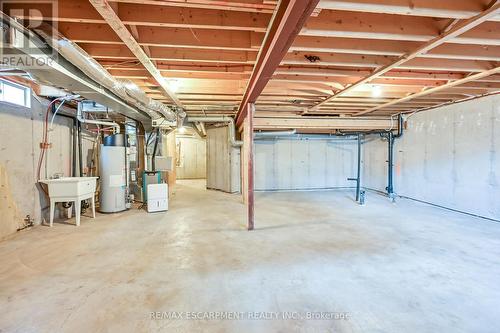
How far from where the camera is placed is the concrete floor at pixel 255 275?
68.6 inches

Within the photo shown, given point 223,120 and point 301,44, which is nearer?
point 301,44

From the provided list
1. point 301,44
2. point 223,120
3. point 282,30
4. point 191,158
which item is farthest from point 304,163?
point 282,30

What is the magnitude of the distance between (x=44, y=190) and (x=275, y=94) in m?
4.25

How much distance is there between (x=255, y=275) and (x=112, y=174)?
3789mm

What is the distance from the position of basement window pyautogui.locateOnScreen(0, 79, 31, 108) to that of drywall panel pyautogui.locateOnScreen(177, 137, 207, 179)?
806 centimetres

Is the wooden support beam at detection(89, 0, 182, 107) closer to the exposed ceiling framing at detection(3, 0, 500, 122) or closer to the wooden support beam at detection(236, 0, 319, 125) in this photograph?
the exposed ceiling framing at detection(3, 0, 500, 122)

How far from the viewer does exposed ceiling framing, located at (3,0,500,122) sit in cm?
188

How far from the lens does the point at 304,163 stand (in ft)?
26.3

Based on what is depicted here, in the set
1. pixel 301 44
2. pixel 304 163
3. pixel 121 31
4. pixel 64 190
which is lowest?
pixel 64 190

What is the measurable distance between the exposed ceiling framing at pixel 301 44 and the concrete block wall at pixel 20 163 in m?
1.82

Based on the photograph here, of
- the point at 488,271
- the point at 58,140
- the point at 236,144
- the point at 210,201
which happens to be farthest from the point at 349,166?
the point at 58,140

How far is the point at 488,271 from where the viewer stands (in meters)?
2.47

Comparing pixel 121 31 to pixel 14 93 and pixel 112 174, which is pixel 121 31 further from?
pixel 112 174

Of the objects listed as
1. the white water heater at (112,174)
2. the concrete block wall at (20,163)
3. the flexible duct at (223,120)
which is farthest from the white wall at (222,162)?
the concrete block wall at (20,163)
